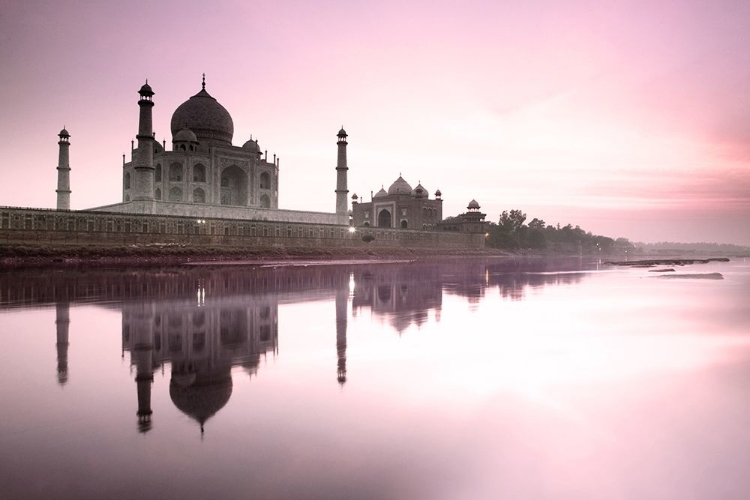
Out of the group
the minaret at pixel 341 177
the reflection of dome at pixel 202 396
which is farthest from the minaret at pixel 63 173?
the reflection of dome at pixel 202 396

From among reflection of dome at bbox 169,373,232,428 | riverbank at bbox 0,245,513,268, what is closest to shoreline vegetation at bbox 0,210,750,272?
riverbank at bbox 0,245,513,268

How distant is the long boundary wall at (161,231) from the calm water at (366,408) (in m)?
34.6

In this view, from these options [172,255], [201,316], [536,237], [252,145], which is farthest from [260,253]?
[536,237]

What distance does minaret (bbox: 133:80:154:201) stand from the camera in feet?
168

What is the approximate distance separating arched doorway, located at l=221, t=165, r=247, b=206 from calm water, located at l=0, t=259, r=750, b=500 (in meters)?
53.2

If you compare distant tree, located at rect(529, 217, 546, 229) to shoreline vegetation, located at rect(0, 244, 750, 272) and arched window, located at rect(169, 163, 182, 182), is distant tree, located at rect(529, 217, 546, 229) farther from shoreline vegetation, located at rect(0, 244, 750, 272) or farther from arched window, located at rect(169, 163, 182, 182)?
arched window, located at rect(169, 163, 182, 182)

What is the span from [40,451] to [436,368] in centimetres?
499

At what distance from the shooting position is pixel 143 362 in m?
7.48

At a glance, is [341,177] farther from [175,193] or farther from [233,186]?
[175,193]

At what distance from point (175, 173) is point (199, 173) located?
108 inches

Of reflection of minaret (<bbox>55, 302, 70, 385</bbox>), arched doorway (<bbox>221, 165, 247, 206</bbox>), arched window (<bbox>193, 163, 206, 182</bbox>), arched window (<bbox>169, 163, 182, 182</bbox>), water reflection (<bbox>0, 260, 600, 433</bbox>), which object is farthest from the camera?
arched doorway (<bbox>221, 165, 247, 206</bbox>)

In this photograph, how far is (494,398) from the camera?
6.10 metres

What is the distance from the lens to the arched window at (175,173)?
59375 mm

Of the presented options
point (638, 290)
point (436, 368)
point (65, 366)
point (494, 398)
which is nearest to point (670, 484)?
point (494, 398)
